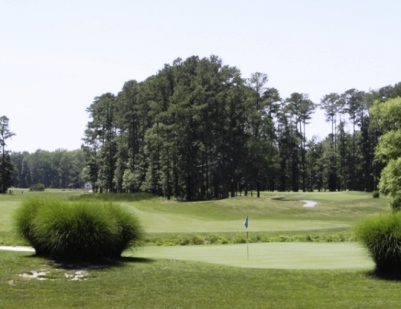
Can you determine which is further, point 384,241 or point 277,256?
point 277,256

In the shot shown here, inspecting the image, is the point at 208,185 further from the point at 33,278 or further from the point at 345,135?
the point at 33,278

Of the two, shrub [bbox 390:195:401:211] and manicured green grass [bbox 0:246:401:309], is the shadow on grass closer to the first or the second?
manicured green grass [bbox 0:246:401:309]

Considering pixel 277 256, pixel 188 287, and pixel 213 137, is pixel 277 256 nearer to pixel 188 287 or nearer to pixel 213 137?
pixel 188 287

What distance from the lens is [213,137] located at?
8931 cm

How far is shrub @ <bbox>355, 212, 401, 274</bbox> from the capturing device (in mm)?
19234

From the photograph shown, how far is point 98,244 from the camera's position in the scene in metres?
20.0

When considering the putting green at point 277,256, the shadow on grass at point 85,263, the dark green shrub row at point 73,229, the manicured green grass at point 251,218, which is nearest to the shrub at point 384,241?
the putting green at point 277,256

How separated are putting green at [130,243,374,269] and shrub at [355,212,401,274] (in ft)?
4.55

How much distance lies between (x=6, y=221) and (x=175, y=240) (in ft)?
47.8

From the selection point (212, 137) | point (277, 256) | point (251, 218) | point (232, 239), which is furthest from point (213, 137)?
point (277, 256)

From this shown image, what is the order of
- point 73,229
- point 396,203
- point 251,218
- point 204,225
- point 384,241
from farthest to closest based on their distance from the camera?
1. point 251,218
2. point 396,203
3. point 204,225
4. point 73,229
5. point 384,241

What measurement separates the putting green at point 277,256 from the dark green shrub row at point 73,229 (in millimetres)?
2789

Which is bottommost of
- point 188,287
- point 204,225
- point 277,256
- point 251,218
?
point 188,287

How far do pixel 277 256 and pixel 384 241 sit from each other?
5.99 m
